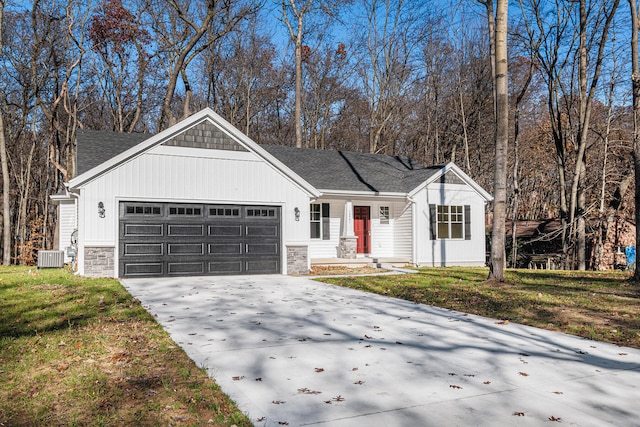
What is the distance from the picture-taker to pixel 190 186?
14781mm

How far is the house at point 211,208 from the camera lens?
13.9m

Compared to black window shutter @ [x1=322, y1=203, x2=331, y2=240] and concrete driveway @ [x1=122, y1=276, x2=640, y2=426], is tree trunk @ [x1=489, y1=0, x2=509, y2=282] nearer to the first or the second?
concrete driveway @ [x1=122, y1=276, x2=640, y2=426]

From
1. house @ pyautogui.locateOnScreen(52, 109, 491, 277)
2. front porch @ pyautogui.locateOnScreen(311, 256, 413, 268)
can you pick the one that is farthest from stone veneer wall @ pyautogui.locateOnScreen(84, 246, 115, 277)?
front porch @ pyautogui.locateOnScreen(311, 256, 413, 268)

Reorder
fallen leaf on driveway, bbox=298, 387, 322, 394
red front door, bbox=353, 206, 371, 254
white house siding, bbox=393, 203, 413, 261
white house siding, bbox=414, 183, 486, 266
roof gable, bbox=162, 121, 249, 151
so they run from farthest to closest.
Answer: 1. red front door, bbox=353, 206, 371, 254
2. white house siding, bbox=393, 203, 413, 261
3. white house siding, bbox=414, 183, 486, 266
4. roof gable, bbox=162, 121, 249, 151
5. fallen leaf on driveway, bbox=298, 387, 322, 394

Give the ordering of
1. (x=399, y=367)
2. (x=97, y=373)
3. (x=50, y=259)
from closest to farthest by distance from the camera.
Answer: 1. (x=97, y=373)
2. (x=399, y=367)
3. (x=50, y=259)

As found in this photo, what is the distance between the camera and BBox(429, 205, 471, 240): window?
2002 cm

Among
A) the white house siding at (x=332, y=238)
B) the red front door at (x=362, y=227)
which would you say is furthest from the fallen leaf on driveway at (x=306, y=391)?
the red front door at (x=362, y=227)

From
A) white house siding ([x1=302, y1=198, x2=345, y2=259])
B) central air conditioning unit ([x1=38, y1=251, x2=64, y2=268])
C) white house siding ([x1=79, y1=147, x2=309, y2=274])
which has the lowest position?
central air conditioning unit ([x1=38, y1=251, x2=64, y2=268])

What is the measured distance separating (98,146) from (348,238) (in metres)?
9.17

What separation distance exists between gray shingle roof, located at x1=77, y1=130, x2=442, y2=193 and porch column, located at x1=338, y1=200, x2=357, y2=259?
2.66 feet

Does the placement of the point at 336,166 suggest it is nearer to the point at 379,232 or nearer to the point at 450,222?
the point at 379,232

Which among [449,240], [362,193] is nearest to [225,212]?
[362,193]

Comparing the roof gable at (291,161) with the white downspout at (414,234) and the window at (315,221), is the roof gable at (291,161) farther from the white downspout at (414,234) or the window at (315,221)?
the window at (315,221)

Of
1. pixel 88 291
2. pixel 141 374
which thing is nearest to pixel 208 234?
pixel 88 291
